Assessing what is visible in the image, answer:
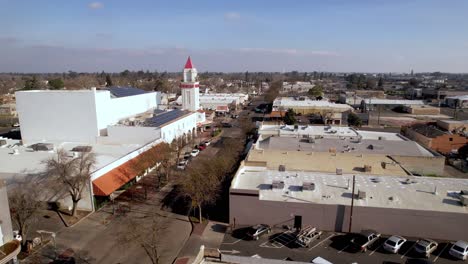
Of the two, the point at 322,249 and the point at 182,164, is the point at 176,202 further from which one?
the point at 322,249

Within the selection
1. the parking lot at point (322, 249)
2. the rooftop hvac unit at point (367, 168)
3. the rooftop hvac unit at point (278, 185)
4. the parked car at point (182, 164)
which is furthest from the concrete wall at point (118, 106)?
the rooftop hvac unit at point (367, 168)

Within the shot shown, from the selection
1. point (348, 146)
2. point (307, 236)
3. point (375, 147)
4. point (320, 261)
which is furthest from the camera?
point (348, 146)

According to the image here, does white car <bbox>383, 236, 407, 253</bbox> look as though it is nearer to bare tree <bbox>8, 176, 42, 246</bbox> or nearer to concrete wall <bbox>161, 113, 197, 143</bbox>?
bare tree <bbox>8, 176, 42, 246</bbox>


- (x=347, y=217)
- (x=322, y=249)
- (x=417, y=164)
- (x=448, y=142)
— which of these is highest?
(x=417, y=164)

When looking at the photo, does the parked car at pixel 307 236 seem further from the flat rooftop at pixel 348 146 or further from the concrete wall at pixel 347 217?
the flat rooftop at pixel 348 146

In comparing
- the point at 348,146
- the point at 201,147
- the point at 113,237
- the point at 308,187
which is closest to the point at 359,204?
the point at 308,187

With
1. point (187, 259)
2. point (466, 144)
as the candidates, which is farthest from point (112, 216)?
point (466, 144)

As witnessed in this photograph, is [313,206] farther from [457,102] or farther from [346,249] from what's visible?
[457,102]
